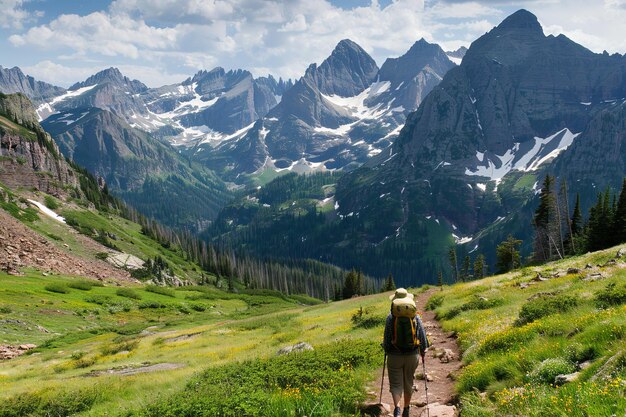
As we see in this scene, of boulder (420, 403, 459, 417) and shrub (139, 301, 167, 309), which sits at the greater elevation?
boulder (420, 403, 459, 417)

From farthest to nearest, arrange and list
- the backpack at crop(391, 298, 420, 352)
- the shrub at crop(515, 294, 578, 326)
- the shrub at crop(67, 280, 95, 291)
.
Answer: the shrub at crop(67, 280, 95, 291)
the shrub at crop(515, 294, 578, 326)
the backpack at crop(391, 298, 420, 352)

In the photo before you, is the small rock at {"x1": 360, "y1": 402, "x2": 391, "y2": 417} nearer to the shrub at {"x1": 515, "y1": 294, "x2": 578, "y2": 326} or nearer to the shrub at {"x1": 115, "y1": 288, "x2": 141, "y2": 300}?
the shrub at {"x1": 515, "y1": 294, "x2": 578, "y2": 326}

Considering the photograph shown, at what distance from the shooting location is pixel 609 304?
16672mm

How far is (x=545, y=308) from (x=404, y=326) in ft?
30.8

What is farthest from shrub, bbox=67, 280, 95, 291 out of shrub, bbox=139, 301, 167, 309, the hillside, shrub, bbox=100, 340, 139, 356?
shrub, bbox=100, 340, 139, 356

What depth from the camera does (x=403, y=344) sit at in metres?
12.5

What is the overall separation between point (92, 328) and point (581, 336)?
62.6 m

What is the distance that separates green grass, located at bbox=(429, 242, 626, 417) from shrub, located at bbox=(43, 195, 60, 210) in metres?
154

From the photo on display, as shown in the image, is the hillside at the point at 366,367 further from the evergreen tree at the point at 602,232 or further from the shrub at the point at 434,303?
the evergreen tree at the point at 602,232

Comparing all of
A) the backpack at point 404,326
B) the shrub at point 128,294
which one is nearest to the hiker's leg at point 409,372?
the backpack at point 404,326

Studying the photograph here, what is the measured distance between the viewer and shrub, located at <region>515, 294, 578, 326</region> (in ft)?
58.4

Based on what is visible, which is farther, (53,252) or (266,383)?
(53,252)

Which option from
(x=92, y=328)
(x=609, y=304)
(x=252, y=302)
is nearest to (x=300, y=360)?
(x=609, y=304)

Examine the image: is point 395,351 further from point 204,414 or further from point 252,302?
point 252,302
